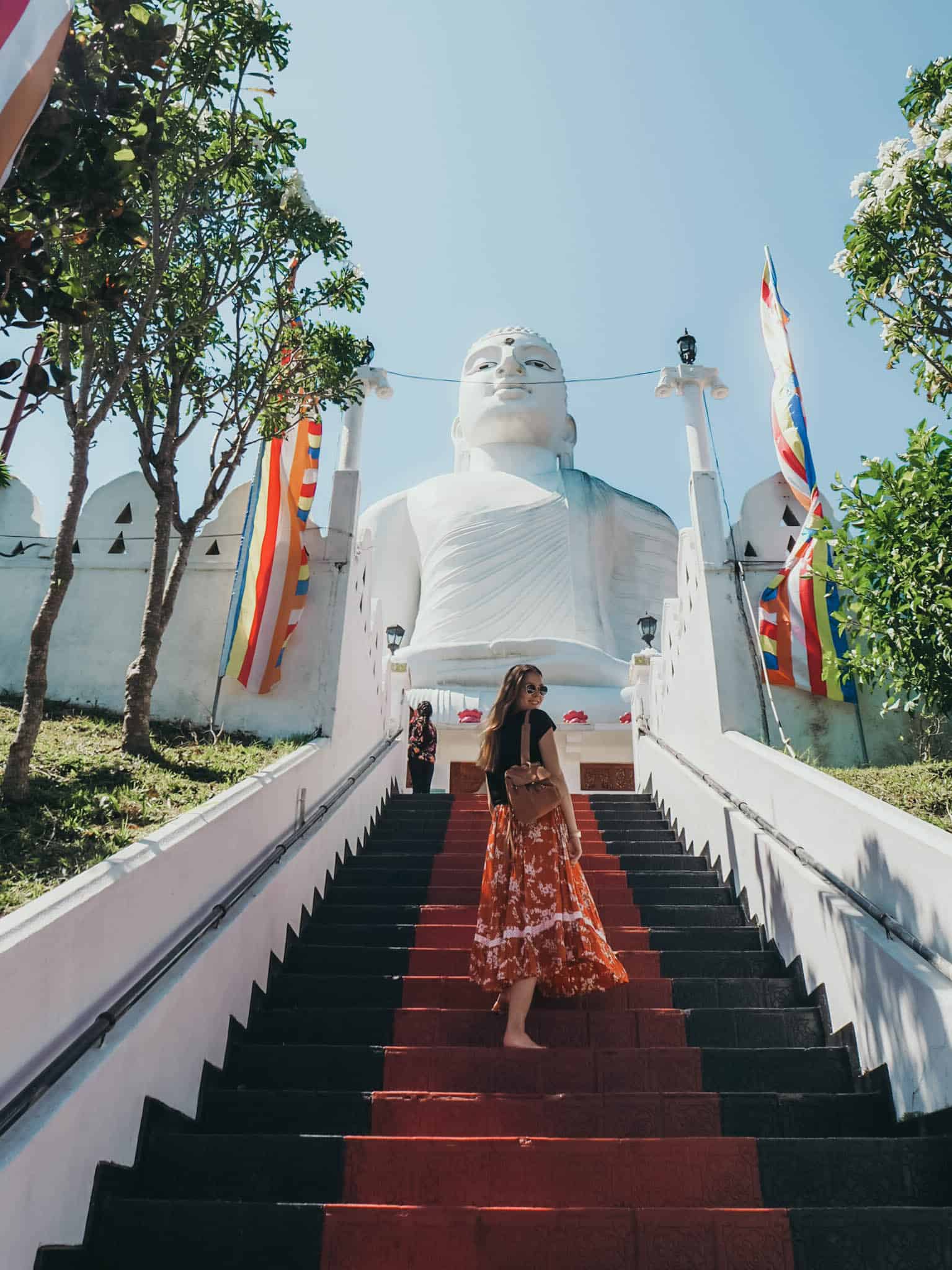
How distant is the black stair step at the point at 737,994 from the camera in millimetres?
4125

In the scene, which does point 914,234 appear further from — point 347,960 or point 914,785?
point 347,960

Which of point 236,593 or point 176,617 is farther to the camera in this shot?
point 176,617

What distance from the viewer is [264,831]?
477cm

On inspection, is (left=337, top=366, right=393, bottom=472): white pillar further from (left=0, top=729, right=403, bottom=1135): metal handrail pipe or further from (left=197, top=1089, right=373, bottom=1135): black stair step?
(left=197, top=1089, right=373, bottom=1135): black stair step

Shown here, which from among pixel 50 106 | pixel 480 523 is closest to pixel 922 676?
pixel 50 106

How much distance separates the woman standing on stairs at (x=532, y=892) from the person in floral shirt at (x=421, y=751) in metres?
5.12

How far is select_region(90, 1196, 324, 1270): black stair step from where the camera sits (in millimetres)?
2484

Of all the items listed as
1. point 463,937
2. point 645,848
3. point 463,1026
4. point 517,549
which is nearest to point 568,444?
point 517,549

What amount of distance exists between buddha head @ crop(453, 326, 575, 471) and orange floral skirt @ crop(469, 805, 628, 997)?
13226 mm

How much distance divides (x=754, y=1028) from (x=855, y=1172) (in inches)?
40.9

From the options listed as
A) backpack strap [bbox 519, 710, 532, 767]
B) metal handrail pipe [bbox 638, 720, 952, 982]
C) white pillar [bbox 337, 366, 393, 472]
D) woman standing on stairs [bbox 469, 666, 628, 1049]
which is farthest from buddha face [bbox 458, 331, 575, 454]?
backpack strap [bbox 519, 710, 532, 767]

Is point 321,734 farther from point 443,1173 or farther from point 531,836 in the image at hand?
point 443,1173

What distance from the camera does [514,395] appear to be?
16359 millimetres

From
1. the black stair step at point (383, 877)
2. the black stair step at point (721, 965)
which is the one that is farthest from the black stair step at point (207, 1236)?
the black stair step at point (383, 877)
